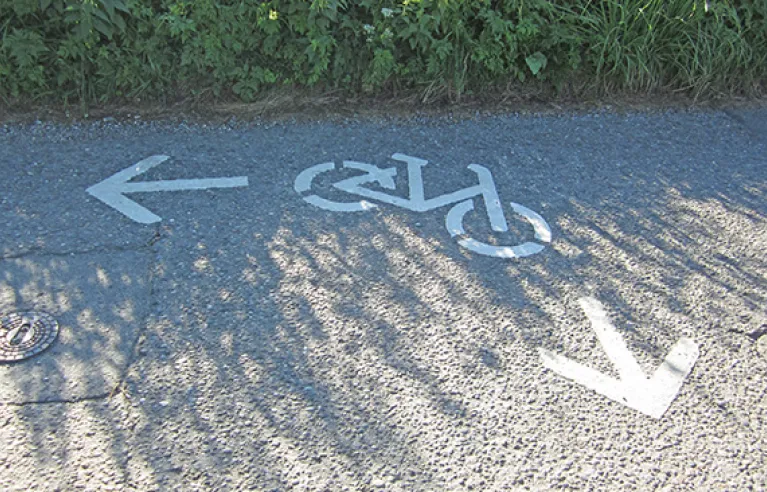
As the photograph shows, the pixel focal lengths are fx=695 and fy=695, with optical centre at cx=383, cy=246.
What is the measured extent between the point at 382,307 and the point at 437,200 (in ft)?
3.68

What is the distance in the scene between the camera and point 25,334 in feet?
10.5

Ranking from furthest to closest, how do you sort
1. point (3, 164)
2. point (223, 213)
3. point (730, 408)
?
point (3, 164) < point (223, 213) < point (730, 408)

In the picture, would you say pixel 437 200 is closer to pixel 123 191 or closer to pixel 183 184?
pixel 183 184

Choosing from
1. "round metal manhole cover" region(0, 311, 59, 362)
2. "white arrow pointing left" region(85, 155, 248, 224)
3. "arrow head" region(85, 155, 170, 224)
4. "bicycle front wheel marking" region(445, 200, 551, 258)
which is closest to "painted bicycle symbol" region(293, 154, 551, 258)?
"bicycle front wheel marking" region(445, 200, 551, 258)

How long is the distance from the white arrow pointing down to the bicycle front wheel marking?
70 cm

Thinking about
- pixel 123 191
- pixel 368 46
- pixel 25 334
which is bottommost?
pixel 25 334

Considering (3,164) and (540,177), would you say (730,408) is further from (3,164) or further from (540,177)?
(3,164)

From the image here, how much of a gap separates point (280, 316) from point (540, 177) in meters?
2.14

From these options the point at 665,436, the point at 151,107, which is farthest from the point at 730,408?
the point at 151,107

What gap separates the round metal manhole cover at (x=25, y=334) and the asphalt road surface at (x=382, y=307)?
0.02 m

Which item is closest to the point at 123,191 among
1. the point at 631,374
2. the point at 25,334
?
the point at 25,334

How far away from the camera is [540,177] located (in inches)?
182

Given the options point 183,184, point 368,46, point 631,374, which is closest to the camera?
point 631,374

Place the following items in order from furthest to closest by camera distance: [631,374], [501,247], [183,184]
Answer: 1. [183,184]
2. [501,247]
3. [631,374]
